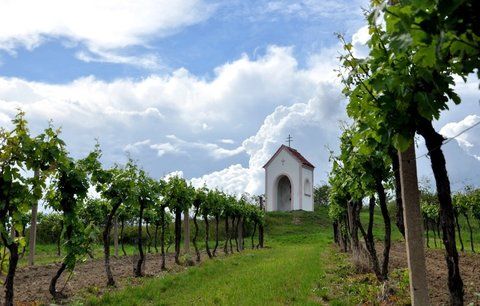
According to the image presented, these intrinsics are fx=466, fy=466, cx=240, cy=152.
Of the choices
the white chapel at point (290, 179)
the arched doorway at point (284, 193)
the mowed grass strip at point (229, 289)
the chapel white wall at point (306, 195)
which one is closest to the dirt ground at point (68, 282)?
the mowed grass strip at point (229, 289)

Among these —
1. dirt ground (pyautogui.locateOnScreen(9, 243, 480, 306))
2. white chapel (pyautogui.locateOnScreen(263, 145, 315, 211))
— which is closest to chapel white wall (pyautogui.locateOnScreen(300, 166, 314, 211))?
white chapel (pyautogui.locateOnScreen(263, 145, 315, 211))

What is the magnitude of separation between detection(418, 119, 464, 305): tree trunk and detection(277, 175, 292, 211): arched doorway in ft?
187

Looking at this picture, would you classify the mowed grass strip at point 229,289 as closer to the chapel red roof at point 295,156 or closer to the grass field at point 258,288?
the grass field at point 258,288

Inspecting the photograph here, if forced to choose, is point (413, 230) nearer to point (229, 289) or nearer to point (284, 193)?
point (229, 289)

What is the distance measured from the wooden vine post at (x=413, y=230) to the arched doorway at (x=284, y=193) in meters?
56.6

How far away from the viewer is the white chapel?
193 feet

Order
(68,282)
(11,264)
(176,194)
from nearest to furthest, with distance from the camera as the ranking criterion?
(11,264) → (68,282) → (176,194)

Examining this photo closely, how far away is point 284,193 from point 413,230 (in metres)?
58.2

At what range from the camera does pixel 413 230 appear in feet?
20.2

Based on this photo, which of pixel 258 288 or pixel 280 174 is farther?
pixel 280 174

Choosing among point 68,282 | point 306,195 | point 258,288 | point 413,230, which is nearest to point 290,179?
point 306,195

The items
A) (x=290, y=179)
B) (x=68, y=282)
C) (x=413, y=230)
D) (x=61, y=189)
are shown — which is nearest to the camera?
(x=413, y=230)

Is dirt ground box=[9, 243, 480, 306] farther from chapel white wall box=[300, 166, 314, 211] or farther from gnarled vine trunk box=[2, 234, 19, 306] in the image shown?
chapel white wall box=[300, 166, 314, 211]

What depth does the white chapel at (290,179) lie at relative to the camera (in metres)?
58.8
